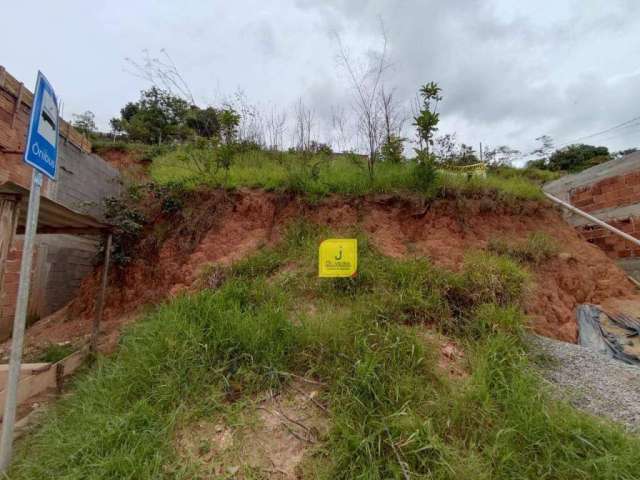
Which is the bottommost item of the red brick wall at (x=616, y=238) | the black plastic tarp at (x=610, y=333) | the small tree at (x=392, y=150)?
the black plastic tarp at (x=610, y=333)

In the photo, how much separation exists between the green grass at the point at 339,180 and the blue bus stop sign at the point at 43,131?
2.83m

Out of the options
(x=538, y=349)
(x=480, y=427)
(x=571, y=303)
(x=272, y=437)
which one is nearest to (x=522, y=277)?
(x=538, y=349)

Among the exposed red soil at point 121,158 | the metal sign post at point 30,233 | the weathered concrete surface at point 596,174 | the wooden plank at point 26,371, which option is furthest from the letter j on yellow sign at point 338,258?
the exposed red soil at point 121,158

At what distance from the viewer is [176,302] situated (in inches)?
120

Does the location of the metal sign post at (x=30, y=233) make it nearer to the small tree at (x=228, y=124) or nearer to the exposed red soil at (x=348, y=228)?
the exposed red soil at (x=348, y=228)

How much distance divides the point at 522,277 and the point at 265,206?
3421 millimetres

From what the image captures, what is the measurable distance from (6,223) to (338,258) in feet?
8.21

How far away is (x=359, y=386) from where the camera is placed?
→ 6.86 ft

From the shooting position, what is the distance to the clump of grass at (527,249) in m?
3.94

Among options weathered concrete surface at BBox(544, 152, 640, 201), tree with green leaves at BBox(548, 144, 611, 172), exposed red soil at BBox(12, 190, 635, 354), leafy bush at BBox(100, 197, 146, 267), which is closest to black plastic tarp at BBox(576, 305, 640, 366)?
exposed red soil at BBox(12, 190, 635, 354)

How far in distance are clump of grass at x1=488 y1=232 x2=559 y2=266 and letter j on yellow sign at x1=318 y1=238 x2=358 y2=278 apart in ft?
7.18

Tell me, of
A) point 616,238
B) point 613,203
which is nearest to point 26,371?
point 616,238

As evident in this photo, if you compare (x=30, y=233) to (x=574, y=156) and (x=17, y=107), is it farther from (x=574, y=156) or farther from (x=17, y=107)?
(x=574, y=156)

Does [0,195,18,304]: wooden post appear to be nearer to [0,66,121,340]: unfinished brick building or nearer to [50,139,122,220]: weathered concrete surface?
[0,66,121,340]: unfinished brick building
